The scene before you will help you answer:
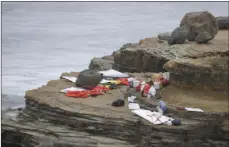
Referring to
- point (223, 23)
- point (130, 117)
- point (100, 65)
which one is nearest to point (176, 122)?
point (130, 117)

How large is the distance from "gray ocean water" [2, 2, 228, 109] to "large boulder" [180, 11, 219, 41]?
6.53m

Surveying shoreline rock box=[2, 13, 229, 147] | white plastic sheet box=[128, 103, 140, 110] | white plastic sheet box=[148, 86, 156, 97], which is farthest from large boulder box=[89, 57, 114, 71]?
white plastic sheet box=[128, 103, 140, 110]

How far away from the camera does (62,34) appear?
32.8 metres

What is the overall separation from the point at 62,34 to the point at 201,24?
64.1 ft

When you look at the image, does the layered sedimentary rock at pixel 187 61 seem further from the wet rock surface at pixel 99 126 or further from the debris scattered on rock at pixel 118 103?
the debris scattered on rock at pixel 118 103

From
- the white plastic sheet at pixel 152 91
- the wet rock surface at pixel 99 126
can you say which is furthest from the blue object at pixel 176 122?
the white plastic sheet at pixel 152 91

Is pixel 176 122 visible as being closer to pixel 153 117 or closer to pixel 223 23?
pixel 153 117

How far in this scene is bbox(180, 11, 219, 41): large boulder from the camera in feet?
46.6

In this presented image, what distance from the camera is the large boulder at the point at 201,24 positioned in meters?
14.2

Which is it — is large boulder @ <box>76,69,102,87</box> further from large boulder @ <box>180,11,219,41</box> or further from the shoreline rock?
large boulder @ <box>180,11,219,41</box>

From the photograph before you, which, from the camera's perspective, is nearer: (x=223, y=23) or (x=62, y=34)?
(x=223, y=23)

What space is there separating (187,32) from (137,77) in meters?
2.27

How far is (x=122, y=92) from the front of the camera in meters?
12.3

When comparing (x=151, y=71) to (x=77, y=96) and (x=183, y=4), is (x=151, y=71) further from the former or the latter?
(x=183, y=4)
